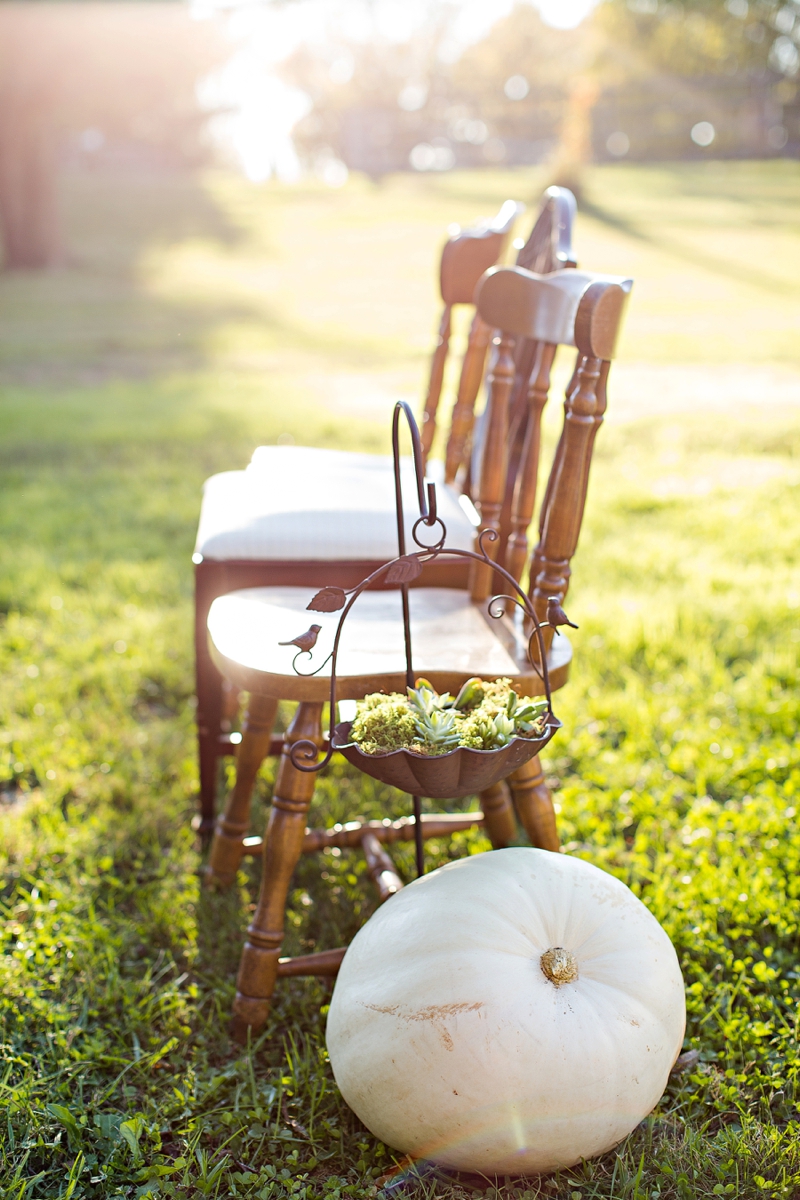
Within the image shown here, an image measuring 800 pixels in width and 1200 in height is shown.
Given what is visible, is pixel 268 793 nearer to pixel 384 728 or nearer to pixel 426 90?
pixel 384 728

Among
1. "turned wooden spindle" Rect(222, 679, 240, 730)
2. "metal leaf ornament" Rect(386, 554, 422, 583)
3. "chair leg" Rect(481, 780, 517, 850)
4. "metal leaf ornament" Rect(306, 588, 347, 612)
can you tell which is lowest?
"turned wooden spindle" Rect(222, 679, 240, 730)

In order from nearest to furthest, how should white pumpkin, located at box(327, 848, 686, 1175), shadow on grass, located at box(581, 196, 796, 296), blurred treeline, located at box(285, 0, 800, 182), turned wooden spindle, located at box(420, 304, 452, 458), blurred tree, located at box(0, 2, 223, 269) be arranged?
white pumpkin, located at box(327, 848, 686, 1175) < turned wooden spindle, located at box(420, 304, 452, 458) < shadow on grass, located at box(581, 196, 796, 296) < blurred tree, located at box(0, 2, 223, 269) < blurred treeline, located at box(285, 0, 800, 182)

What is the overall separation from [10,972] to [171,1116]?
0.44 m

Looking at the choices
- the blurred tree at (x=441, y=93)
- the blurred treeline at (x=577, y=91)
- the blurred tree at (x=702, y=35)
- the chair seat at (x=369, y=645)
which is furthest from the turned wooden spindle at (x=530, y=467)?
the blurred tree at (x=441, y=93)

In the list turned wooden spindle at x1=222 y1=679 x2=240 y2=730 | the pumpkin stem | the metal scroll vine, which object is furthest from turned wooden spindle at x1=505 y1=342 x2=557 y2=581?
turned wooden spindle at x1=222 y1=679 x2=240 y2=730

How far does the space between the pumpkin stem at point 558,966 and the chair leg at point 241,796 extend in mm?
726

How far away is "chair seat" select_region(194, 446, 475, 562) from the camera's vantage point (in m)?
1.93

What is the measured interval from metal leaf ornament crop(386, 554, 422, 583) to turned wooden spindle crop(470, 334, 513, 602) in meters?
0.50

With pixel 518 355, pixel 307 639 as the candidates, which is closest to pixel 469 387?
pixel 518 355

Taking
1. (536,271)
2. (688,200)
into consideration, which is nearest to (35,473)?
(536,271)

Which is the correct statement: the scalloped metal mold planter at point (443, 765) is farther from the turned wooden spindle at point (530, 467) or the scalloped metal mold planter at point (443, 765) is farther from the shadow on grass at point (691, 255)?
the shadow on grass at point (691, 255)

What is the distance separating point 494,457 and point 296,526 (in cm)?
42

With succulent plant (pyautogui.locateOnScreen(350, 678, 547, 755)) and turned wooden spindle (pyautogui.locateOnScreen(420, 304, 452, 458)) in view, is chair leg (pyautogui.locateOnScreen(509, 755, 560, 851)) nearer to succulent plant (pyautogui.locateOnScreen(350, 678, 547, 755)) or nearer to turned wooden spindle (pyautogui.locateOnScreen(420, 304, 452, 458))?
succulent plant (pyautogui.locateOnScreen(350, 678, 547, 755))

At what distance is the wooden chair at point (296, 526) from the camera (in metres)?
1.94
